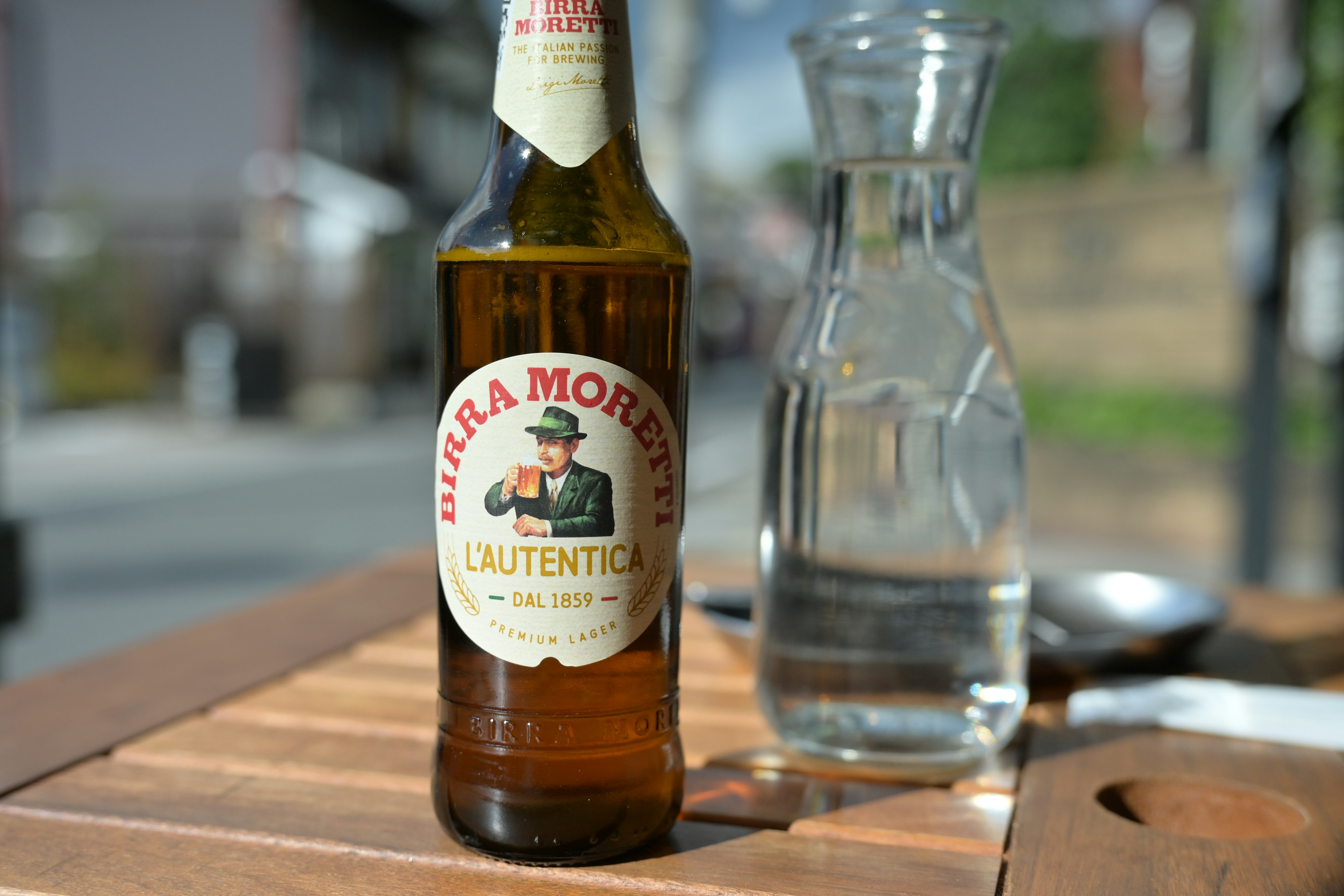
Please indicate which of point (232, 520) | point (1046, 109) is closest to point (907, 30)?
point (232, 520)

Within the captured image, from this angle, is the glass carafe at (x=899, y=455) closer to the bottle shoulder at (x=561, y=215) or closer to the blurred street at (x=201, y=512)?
the bottle shoulder at (x=561, y=215)

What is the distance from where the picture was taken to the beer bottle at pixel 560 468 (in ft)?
2.38

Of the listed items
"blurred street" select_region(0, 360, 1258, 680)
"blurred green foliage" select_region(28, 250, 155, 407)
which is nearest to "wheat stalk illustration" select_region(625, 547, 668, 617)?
"blurred street" select_region(0, 360, 1258, 680)

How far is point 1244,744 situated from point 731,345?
3447 cm

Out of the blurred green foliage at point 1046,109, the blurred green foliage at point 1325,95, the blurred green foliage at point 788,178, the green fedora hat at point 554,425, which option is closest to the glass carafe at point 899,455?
the green fedora hat at point 554,425

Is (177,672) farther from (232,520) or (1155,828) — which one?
(232,520)

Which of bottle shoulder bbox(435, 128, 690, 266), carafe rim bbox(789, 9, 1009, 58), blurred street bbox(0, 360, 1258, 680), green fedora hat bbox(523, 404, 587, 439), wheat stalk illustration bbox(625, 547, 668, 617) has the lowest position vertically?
blurred street bbox(0, 360, 1258, 680)

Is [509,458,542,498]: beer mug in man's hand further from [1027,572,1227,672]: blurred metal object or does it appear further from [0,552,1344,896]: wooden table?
[1027,572,1227,672]: blurred metal object

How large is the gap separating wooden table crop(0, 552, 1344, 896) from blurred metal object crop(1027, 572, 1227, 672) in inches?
2.9

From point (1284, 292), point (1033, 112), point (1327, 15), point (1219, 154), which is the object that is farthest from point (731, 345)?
point (1284, 292)

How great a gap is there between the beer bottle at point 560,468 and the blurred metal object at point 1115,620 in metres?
0.49

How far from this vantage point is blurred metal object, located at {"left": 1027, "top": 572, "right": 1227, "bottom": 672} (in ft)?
3.68

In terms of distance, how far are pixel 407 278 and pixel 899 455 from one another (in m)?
18.0

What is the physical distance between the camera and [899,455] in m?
0.93
